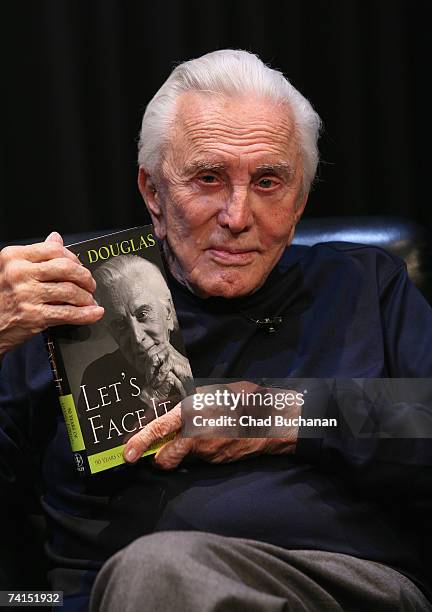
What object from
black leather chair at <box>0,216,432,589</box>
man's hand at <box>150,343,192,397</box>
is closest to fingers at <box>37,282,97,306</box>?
man's hand at <box>150,343,192,397</box>

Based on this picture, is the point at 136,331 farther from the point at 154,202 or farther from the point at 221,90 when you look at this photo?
the point at 221,90

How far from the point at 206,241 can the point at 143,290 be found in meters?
0.21

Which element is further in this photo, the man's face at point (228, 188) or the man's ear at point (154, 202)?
the man's ear at point (154, 202)

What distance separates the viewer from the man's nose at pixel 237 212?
1.58 m

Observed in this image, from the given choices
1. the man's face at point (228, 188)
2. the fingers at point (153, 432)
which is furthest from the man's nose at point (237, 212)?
the fingers at point (153, 432)

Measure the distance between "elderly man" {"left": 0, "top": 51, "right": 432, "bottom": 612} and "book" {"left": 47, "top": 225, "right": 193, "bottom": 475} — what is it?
0.11 ft

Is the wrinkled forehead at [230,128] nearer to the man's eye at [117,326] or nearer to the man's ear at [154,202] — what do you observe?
the man's ear at [154,202]

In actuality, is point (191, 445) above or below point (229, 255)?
below

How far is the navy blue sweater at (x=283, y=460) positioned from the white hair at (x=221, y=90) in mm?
256

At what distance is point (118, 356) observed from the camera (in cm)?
143

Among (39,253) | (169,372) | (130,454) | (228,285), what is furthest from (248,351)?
(39,253)

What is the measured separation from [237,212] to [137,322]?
0.29 metres

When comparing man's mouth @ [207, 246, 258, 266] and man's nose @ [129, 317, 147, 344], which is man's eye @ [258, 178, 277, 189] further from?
man's nose @ [129, 317, 147, 344]

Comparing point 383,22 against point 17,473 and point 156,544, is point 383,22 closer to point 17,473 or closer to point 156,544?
point 17,473
